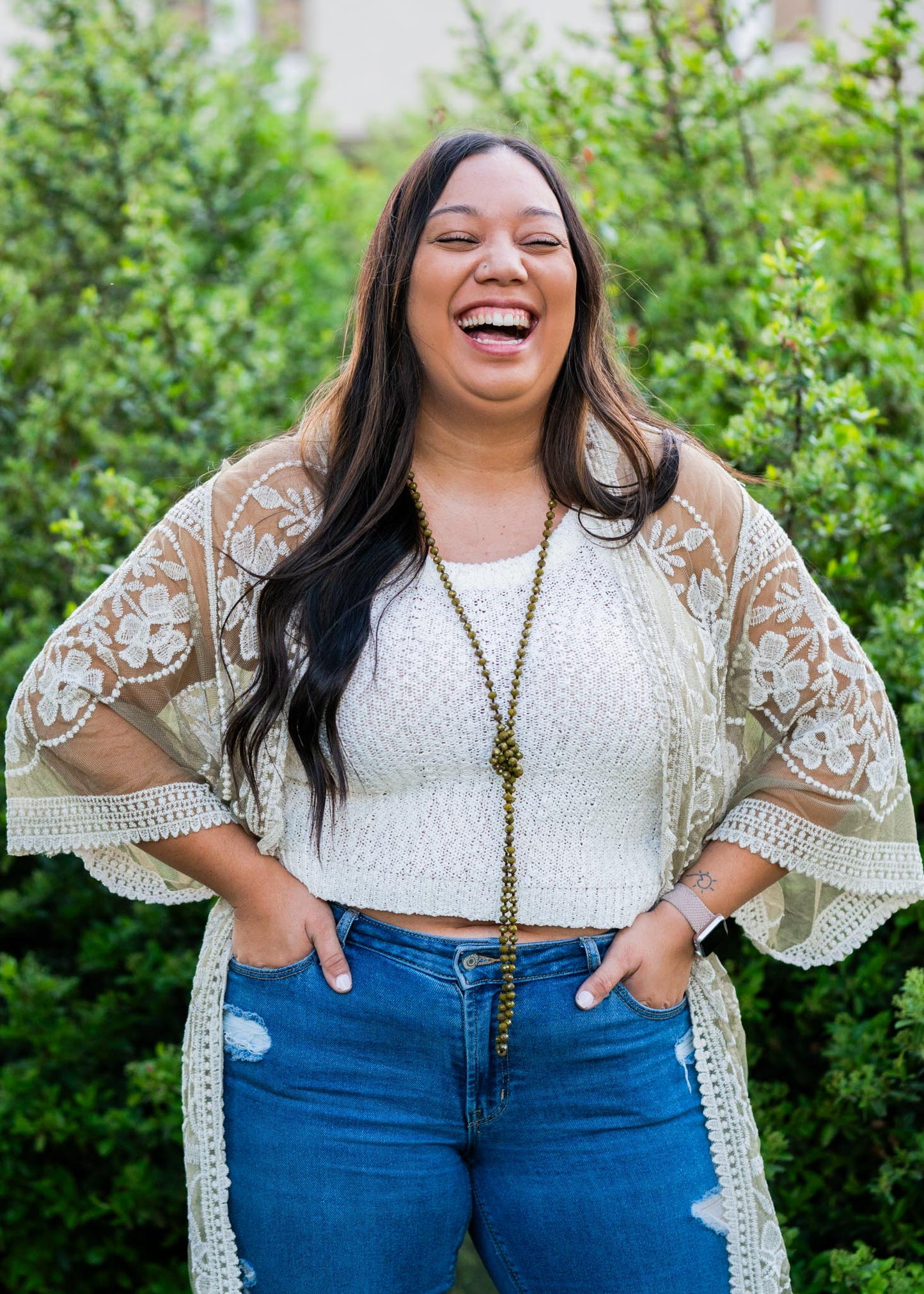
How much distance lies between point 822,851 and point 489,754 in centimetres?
57

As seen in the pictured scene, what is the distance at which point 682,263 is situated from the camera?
425 centimetres

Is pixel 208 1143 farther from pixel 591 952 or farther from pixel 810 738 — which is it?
pixel 810 738

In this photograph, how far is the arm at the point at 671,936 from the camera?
2027 millimetres

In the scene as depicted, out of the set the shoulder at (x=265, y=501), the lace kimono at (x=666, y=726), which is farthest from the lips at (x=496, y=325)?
the shoulder at (x=265, y=501)

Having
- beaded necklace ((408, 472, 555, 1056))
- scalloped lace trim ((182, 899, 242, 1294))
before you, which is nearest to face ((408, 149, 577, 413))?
beaded necklace ((408, 472, 555, 1056))

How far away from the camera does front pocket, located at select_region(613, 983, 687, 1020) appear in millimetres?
2047

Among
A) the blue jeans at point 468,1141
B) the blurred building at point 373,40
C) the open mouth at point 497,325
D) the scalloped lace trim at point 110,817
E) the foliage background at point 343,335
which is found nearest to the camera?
the blue jeans at point 468,1141

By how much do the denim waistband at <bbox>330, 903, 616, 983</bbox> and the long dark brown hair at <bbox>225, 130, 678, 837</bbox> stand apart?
0.19 meters

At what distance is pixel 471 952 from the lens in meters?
2.00

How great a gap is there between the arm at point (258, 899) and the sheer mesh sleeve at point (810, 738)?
25.6 inches

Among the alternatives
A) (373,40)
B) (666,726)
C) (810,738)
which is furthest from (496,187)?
(373,40)

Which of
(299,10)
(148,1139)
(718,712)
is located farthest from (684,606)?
(299,10)

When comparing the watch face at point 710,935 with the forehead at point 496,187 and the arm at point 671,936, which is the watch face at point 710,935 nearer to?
the arm at point 671,936

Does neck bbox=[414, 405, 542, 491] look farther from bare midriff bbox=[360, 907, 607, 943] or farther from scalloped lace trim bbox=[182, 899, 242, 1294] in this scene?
scalloped lace trim bbox=[182, 899, 242, 1294]
